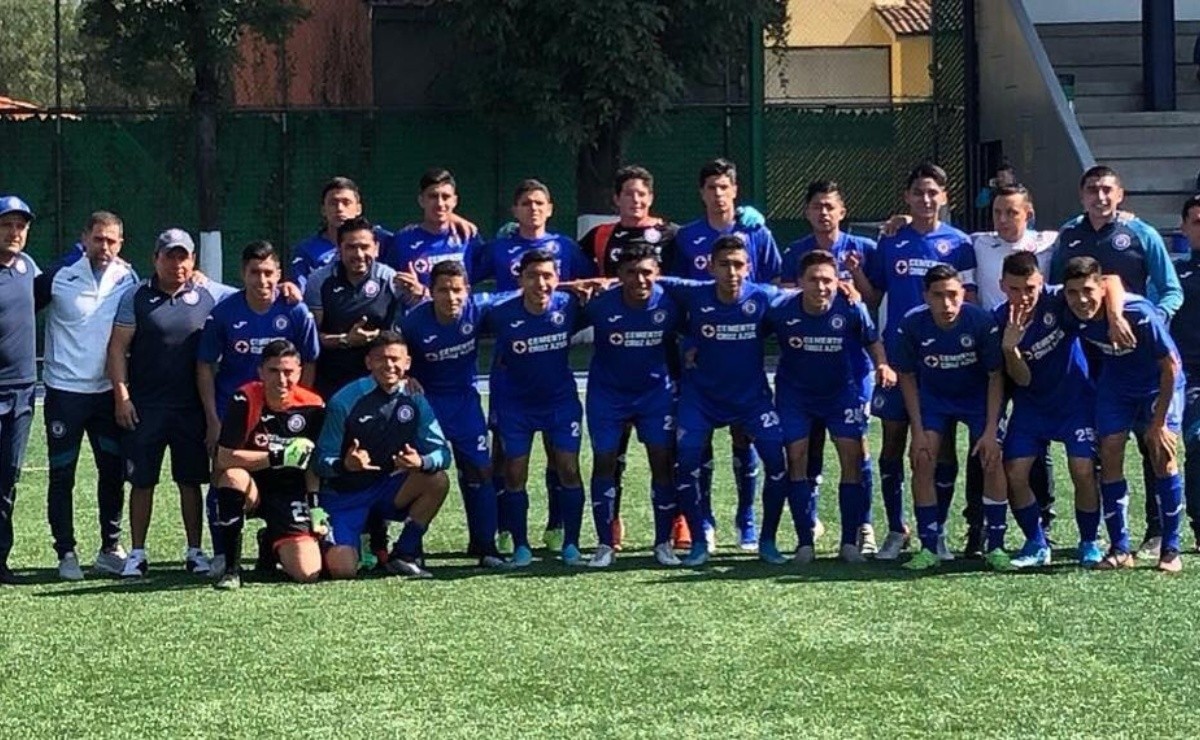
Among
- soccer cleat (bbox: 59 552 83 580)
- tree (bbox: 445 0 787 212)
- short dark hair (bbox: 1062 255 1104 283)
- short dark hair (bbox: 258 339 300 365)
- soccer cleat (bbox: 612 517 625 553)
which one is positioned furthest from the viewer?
tree (bbox: 445 0 787 212)

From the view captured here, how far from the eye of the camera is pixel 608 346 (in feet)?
30.5

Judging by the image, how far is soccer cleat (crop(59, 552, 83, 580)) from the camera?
29.6ft

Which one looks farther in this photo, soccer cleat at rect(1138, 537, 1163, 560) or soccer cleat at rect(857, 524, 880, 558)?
soccer cleat at rect(857, 524, 880, 558)

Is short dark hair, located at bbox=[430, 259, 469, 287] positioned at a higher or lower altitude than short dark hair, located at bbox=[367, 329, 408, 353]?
higher

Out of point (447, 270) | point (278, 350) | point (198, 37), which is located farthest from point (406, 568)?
point (198, 37)

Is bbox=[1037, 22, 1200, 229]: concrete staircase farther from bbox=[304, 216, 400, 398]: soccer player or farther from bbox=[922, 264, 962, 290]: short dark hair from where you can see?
bbox=[304, 216, 400, 398]: soccer player

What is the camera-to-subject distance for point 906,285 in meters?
9.69

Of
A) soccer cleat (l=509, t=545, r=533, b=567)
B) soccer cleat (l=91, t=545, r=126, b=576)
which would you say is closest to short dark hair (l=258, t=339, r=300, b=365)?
soccer cleat (l=91, t=545, r=126, b=576)

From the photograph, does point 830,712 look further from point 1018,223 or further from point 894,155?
point 894,155

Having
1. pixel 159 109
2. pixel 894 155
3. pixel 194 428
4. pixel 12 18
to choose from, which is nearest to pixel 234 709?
pixel 194 428

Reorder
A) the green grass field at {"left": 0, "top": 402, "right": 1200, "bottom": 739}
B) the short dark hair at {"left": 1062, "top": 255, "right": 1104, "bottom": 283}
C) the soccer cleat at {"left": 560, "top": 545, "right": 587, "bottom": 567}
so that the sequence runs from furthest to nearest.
→ the soccer cleat at {"left": 560, "top": 545, "right": 587, "bottom": 567}, the short dark hair at {"left": 1062, "top": 255, "right": 1104, "bottom": 283}, the green grass field at {"left": 0, "top": 402, "right": 1200, "bottom": 739}

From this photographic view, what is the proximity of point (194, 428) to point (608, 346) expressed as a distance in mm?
1925

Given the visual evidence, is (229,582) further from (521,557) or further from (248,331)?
(521,557)

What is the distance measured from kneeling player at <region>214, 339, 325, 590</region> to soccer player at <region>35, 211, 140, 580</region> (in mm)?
491
